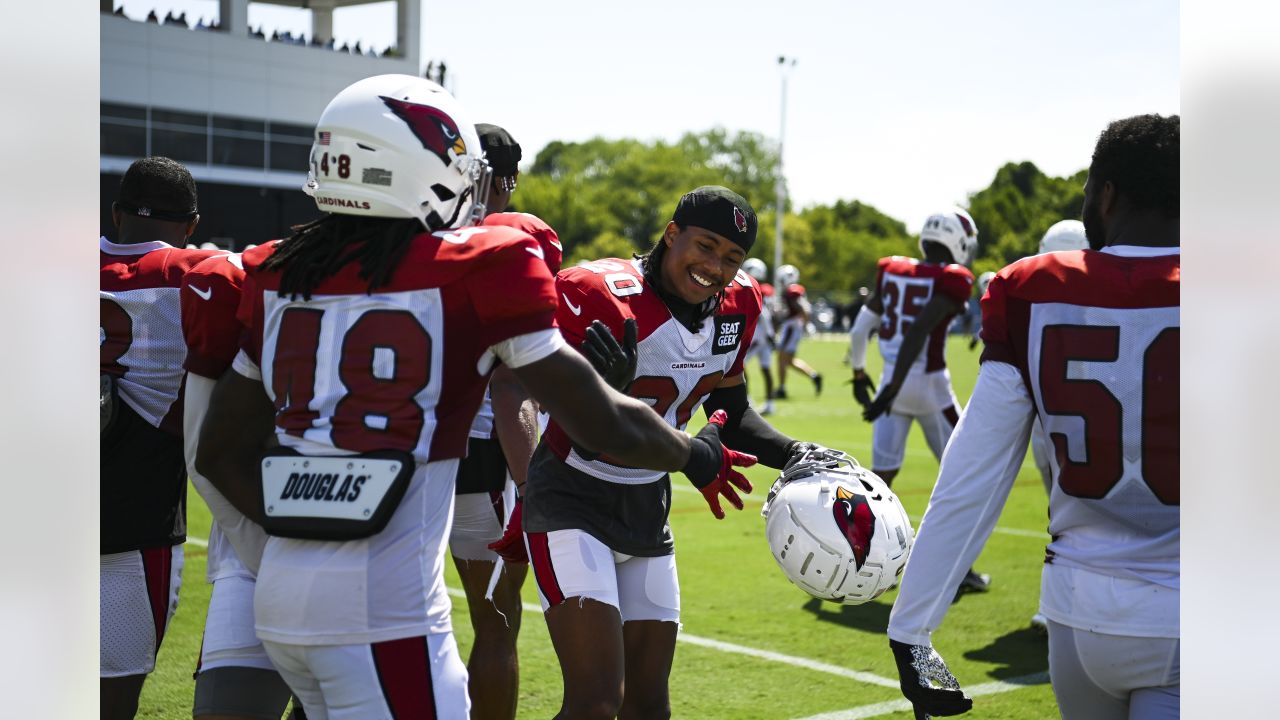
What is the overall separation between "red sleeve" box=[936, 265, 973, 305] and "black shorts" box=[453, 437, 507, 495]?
4965 millimetres

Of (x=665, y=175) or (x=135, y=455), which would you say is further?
(x=665, y=175)

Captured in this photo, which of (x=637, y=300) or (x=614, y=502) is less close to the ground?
(x=637, y=300)

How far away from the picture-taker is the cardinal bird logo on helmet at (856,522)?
407cm

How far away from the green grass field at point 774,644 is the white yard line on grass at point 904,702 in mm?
10

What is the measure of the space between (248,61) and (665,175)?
6321 cm

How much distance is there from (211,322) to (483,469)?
2.35 meters

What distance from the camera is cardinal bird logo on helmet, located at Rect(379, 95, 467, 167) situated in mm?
2896

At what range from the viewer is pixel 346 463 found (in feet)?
8.99

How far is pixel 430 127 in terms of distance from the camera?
2.91 m

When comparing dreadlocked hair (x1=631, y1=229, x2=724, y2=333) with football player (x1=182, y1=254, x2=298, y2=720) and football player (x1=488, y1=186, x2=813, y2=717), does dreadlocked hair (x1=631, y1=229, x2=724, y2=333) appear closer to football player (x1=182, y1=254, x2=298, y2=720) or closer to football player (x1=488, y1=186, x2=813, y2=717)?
football player (x1=488, y1=186, x2=813, y2=717)

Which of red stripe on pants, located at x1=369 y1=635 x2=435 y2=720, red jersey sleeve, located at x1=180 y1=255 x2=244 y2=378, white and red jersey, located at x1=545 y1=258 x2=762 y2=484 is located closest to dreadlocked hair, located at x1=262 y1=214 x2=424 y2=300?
red jersey sleeve, located at x1=180 y1=255 x2=244 y2=378

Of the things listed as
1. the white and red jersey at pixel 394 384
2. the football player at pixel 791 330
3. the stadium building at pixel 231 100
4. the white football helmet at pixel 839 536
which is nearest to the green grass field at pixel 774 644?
the white football helmet at pixel 839 536
